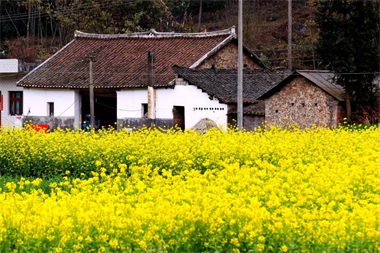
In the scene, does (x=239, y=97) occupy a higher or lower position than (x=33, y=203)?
higher

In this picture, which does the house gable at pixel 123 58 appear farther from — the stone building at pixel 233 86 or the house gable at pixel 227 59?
the stone building at pixel 233 86

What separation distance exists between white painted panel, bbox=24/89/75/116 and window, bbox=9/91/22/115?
238cm

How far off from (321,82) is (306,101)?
3.13 feet

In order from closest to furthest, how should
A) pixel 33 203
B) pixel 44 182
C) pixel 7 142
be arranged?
pixel 33 203 < pixel 44 182 < pixel 7 142

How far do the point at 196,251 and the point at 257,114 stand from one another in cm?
2048

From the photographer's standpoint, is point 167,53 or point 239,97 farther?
point 167,53

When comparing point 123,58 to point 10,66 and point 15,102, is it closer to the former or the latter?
point 10,66

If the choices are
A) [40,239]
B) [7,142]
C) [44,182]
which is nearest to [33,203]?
[40,239]

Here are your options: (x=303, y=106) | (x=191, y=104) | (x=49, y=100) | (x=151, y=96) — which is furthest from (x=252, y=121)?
(x=49, y=100)

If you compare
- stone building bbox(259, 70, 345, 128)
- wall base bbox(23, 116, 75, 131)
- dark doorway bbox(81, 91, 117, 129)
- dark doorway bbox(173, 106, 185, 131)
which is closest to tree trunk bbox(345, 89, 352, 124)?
stone building bbox(259, 70, 345, 128)

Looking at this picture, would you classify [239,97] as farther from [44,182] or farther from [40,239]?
[40,239]

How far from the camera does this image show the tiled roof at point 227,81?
29.2 m

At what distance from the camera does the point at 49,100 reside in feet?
115

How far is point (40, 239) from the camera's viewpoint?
7.11 meters
